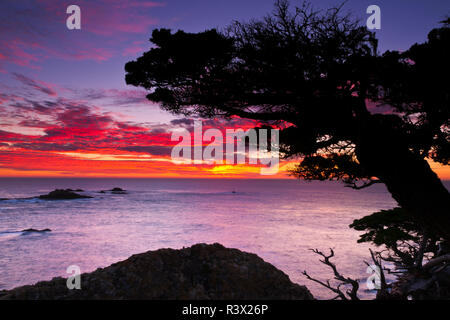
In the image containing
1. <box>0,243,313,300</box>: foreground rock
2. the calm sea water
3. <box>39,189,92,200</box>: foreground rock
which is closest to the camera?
<box>0,243,313,300</box>: foreground rock

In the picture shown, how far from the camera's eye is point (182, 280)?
24.4 ft

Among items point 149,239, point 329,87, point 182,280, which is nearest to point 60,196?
point 149,239

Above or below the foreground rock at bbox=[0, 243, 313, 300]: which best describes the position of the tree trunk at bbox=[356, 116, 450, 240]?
above

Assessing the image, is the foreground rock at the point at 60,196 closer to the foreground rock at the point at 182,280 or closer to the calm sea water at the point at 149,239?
the calm sea water at the point at 149,239

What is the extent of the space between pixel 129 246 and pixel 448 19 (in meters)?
42.2

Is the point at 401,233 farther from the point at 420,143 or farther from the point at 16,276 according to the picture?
the point at 16,276

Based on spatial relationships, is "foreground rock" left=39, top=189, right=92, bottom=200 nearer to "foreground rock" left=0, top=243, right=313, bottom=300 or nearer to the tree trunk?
"foreground rock" left=0, top=243, right=313, bottom=300

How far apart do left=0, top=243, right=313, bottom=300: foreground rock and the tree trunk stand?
3.72 m

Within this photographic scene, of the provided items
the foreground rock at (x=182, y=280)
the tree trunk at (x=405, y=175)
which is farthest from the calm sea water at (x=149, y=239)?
the tree trunk at (x=405, y=175)

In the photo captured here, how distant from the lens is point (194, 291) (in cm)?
715

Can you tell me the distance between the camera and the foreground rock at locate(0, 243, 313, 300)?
22.6 ft

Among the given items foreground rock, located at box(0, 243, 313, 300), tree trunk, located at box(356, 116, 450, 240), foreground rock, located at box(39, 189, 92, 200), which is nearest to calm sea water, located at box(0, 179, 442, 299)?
foreground rock, located at box(0, 243, 313, 300)

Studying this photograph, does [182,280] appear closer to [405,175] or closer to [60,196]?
[405,175]

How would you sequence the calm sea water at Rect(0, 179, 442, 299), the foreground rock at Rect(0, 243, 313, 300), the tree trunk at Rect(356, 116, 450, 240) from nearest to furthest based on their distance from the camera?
the tree trunk at Rect(356, 116, 450, 240), the foreground rock at Rect(0, 243, 313, 300), the calm sea water at Rect(0, 179, 442, 299)
